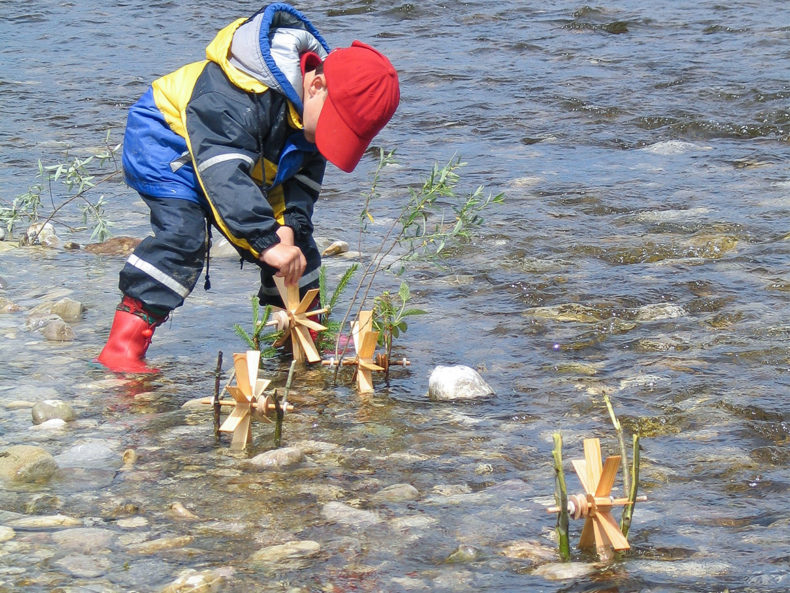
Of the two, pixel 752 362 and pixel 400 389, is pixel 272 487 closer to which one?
pixel 400 389

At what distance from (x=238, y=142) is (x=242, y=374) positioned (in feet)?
3.30

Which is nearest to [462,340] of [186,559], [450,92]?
[186,559]

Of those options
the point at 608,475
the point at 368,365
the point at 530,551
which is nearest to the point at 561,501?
the point at 608,475

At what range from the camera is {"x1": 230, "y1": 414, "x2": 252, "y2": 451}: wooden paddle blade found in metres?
3.07

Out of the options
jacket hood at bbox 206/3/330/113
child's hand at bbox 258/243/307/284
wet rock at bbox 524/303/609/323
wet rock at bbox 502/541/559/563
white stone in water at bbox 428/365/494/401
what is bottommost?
wet rock at bbox 524/303/609/323

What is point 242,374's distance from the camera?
3035 mm

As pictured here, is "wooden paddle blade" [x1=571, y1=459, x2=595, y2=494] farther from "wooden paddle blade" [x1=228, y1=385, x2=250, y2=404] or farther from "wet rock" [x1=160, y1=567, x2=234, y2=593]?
"wooden paddle blade" [x1=228, y1=385, x2=250, y2=404]

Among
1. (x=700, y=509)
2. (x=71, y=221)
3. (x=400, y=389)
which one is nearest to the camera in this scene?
(x=700, y=509)

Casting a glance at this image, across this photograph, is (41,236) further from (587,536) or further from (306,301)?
(587,536)

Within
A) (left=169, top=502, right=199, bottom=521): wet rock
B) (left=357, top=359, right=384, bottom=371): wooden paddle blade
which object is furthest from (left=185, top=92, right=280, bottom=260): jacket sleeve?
(left=169, top=502, right=199, bottom=521): wet rock

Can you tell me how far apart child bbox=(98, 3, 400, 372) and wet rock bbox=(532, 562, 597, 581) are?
1643 millimetres

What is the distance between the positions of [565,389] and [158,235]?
153 centimetres

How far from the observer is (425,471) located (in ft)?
9.85

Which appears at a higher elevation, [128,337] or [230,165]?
[230,165]
